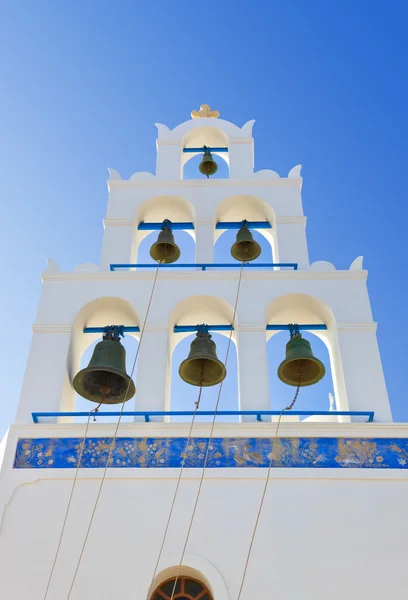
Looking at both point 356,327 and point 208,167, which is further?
point 208,167

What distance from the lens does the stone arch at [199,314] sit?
8.40 m

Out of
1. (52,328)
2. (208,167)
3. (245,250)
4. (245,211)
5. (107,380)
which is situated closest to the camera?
(107,380)

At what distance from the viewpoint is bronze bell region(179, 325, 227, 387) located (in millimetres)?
7188

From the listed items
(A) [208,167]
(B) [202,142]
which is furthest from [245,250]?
(B) [202,142]

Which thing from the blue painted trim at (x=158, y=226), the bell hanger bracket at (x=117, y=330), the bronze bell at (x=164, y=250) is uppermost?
the blue painted trim at (x=158, y=226)

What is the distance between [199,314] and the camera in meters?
8.70

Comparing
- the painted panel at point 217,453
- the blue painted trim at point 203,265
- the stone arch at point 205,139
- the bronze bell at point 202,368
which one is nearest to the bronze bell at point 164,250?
the blue painted trim at point 203,265

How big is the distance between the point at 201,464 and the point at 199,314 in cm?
232

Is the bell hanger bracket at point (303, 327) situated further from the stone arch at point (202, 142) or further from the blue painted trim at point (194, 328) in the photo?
the stone arch at point (202, 142)

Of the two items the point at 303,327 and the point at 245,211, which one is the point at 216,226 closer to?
the point at 245,211
